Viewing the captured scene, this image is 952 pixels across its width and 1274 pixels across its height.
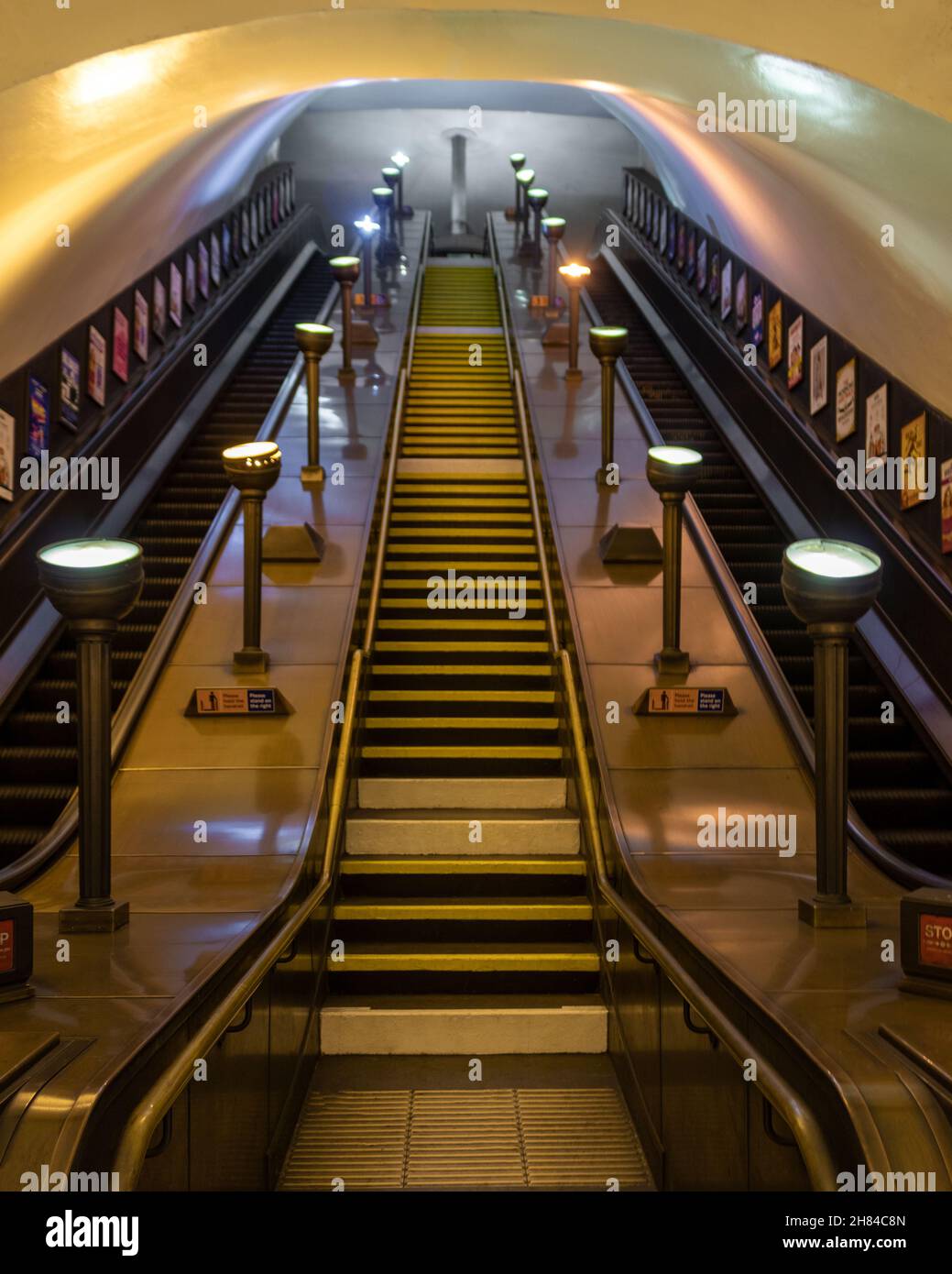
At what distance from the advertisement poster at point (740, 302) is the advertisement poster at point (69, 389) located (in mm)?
7059

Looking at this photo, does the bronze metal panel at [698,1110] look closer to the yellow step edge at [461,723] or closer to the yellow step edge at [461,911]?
the yellow step edge at [461,911]

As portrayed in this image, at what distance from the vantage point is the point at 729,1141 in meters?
3.25

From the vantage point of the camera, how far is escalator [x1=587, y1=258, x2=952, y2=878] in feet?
21.2

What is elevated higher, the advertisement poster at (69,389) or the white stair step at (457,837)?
the advertisement poster at (69,389)

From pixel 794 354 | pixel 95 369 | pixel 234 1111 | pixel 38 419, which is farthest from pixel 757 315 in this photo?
pixel 234 1111

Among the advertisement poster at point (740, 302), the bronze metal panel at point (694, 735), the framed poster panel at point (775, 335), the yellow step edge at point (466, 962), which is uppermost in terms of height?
the advertisement poster at point (740, 302)

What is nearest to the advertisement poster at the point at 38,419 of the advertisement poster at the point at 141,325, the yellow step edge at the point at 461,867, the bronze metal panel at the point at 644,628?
the advertisement poster at the point at 141,325

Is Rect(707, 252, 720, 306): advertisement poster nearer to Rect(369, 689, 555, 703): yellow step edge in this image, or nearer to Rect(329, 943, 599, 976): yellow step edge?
Rect(369, 689, 555, 703): yellow step edge

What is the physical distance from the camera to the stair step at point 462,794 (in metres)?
6.61

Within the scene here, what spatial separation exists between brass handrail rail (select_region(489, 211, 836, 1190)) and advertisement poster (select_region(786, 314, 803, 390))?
4142 mm

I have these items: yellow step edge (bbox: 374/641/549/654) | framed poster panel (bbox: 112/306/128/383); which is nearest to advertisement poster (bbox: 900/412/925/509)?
yellow step edge (bbox: 374/641/549/654)

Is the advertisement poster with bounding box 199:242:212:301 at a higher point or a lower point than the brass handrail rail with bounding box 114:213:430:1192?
higher

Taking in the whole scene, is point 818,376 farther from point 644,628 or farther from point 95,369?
point 95,369
